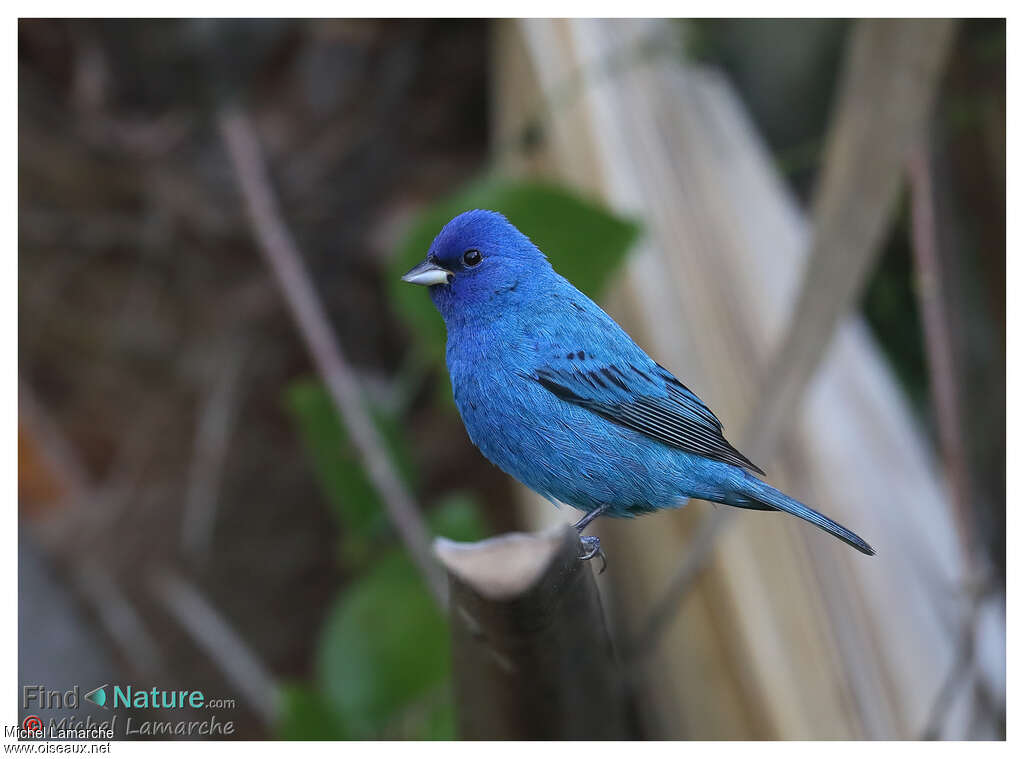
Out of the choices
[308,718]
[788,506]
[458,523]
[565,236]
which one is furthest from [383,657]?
[788,506]

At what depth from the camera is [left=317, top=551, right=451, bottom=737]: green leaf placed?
5.07 feet

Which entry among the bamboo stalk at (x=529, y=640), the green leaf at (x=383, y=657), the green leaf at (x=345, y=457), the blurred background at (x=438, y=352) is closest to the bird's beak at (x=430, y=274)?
the bamboo stalk at (x=529, y=640)

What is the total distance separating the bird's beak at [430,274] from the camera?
49 centimetres

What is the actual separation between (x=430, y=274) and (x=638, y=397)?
0.50 feet

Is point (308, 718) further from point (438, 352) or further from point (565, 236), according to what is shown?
point (565, 236)

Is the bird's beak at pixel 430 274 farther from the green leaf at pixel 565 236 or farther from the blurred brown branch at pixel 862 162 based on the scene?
the blurred brown branch at pixel 862 162

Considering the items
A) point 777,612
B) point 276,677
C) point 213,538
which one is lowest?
point 276,677

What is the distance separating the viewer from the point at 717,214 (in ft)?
4.64

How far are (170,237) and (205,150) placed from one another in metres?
0.28

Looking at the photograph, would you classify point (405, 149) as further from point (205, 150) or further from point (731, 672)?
point (731, 672)

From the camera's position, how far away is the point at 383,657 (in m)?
1.58

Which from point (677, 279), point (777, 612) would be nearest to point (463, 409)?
point (777, 612)

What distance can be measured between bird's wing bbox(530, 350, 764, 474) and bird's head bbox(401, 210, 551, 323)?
2.3 inches

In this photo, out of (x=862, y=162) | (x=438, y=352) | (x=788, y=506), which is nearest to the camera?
(x=788, y=506)
